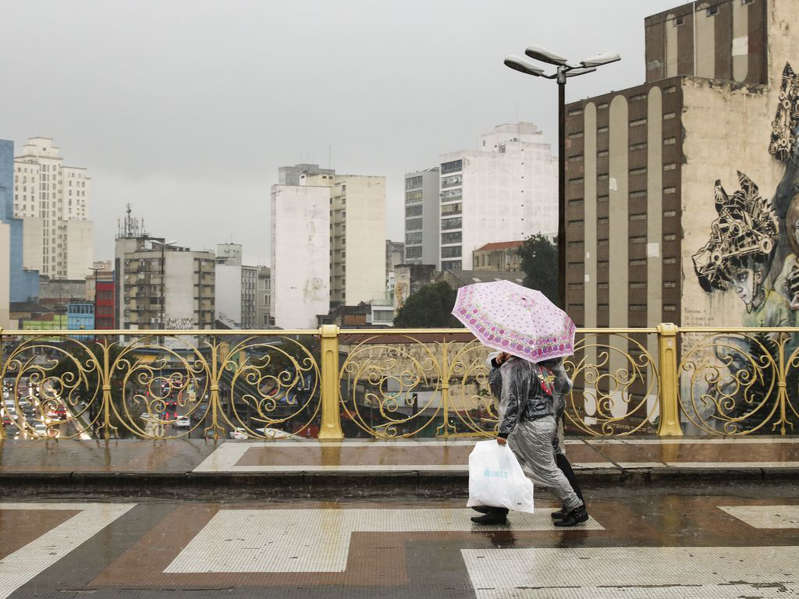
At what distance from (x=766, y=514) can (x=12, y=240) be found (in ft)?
511

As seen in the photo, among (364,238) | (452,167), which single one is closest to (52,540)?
(364,238)

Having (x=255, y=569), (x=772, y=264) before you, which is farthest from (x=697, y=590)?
(x=772, y=264)

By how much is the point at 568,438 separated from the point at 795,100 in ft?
174

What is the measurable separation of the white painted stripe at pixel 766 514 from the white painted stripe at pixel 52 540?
489 centimetres

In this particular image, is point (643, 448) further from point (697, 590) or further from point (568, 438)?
point (697, 590)

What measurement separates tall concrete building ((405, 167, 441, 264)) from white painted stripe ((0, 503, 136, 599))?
148041mm

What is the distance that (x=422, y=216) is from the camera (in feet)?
528

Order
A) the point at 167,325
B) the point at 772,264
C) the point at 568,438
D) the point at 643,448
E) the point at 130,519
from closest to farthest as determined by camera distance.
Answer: the point at 130,519 < the point at 643,448 < the point at 568,438 < the point at 772,264 < the point at 167,325

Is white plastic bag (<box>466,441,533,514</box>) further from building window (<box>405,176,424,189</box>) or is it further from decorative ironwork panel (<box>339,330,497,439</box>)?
building window (<box>405,176,424,189</box>)

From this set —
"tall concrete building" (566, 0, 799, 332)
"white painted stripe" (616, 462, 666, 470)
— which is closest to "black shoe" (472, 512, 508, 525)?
"white painted stripe" (616, 462, 666, 470)

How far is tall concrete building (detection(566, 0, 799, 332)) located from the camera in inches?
2105

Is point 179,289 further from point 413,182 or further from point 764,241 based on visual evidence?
point 764,241

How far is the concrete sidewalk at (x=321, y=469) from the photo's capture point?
28.2 ft

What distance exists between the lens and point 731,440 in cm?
1044
